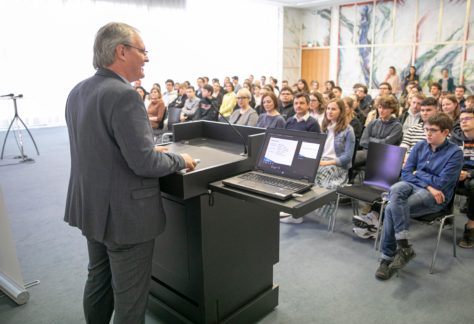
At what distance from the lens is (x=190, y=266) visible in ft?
6.24

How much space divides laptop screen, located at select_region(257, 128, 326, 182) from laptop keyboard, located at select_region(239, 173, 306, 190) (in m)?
0.08

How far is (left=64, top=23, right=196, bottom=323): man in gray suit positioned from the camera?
143cm

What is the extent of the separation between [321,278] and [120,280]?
150 cm

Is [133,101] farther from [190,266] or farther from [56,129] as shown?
[56,129]

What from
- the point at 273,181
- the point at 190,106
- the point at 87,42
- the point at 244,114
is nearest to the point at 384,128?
the point at 244,114

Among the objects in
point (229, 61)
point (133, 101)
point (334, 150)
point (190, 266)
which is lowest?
point (190, 266)

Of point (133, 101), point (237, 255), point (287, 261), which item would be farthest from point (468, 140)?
point (133, 101)

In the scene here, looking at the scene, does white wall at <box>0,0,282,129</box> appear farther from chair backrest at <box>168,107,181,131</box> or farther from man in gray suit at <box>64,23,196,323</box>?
man in gray suit at <box>64,23,196,323</box>

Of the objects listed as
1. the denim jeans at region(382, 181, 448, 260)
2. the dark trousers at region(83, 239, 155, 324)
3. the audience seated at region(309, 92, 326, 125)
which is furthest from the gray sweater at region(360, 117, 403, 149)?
the dark trousers at region(83, 239, 155, 324)

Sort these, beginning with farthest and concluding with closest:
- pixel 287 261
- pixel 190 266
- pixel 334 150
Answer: pixel 334 150 < pixel 287 261 < pixel 190 266

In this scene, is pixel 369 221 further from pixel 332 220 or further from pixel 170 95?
Result: pixel 170 95

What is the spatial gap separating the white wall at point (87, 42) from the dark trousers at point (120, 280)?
842cm

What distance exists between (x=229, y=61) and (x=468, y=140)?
8913 millimetres

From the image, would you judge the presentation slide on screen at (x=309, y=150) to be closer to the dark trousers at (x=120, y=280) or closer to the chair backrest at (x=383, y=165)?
the dark trousers at (x=120, y=280)
